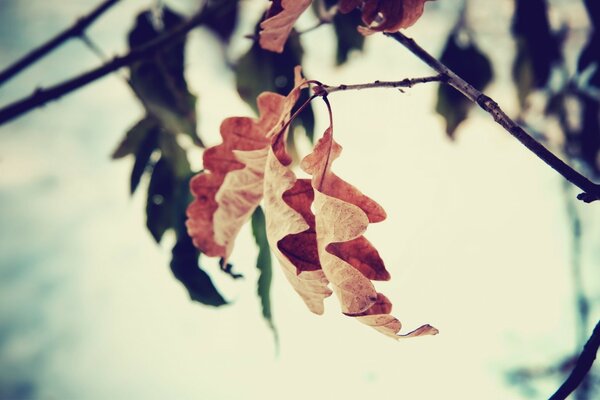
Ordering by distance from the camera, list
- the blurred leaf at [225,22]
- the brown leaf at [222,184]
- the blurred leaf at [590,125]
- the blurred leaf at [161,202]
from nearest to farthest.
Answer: the brown leaf at [222,184]
the blurred leaf at [161,202]
the blurred leaf at [225,22]
the blurred leaf at [590,125]

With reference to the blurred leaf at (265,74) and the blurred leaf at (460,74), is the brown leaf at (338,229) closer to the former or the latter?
the blurred leaf at (265,74)

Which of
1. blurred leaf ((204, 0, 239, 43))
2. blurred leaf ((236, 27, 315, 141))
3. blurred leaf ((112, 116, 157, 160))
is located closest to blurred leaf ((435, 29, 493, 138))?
blurred leaf ((236, 27, 315, 141))

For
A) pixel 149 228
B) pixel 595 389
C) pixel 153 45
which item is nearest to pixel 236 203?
pixel 149 228

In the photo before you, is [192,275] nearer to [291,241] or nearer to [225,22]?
[291,241]

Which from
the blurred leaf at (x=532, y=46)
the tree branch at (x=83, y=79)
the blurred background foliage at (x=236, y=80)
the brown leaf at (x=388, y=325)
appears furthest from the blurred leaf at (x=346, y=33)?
the brown leaf at (x=388, y=325)

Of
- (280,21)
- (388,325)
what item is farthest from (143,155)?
(388,325)
